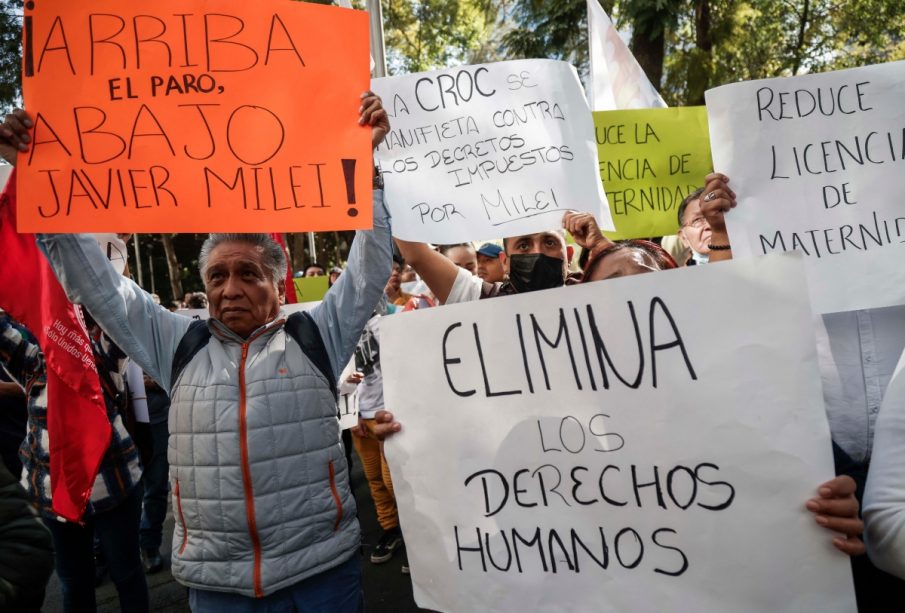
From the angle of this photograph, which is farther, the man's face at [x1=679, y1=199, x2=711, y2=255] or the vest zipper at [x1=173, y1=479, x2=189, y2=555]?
the man's face at [x1=679, y1=199, x2=711, y2=255]

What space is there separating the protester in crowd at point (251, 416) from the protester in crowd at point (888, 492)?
1349 millimetres

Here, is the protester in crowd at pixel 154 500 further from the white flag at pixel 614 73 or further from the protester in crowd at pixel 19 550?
the white flag at pixel 614 73

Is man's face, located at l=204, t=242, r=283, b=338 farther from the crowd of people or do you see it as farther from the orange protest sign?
the orange protest sign

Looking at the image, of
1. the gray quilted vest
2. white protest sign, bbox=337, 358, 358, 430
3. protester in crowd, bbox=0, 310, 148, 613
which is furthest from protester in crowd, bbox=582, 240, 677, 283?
white protest sign, bbox=337, 358, 358, 430

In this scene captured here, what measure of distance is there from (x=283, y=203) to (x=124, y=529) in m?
1.88

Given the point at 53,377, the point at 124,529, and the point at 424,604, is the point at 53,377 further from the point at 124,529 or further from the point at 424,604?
the point at 424,604

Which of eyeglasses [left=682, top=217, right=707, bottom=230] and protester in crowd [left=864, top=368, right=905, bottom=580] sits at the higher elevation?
eyeglasses [left=682, top=217, right=707, bottom=230]

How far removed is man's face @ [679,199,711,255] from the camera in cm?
229

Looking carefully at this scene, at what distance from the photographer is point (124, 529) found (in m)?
2.76

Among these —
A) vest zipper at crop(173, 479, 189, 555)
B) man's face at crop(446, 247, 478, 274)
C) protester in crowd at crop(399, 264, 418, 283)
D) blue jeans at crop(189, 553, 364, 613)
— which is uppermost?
protester in crowd at crop(399, 264, 418, 283)

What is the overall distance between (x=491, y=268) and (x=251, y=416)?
2382 mm

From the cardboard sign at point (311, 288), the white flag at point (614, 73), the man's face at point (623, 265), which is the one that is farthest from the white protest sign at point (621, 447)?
the cardboard sign at point (311, 288)

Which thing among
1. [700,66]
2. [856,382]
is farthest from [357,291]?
[700,66]

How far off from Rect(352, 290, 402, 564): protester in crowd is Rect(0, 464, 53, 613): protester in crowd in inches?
94.8
